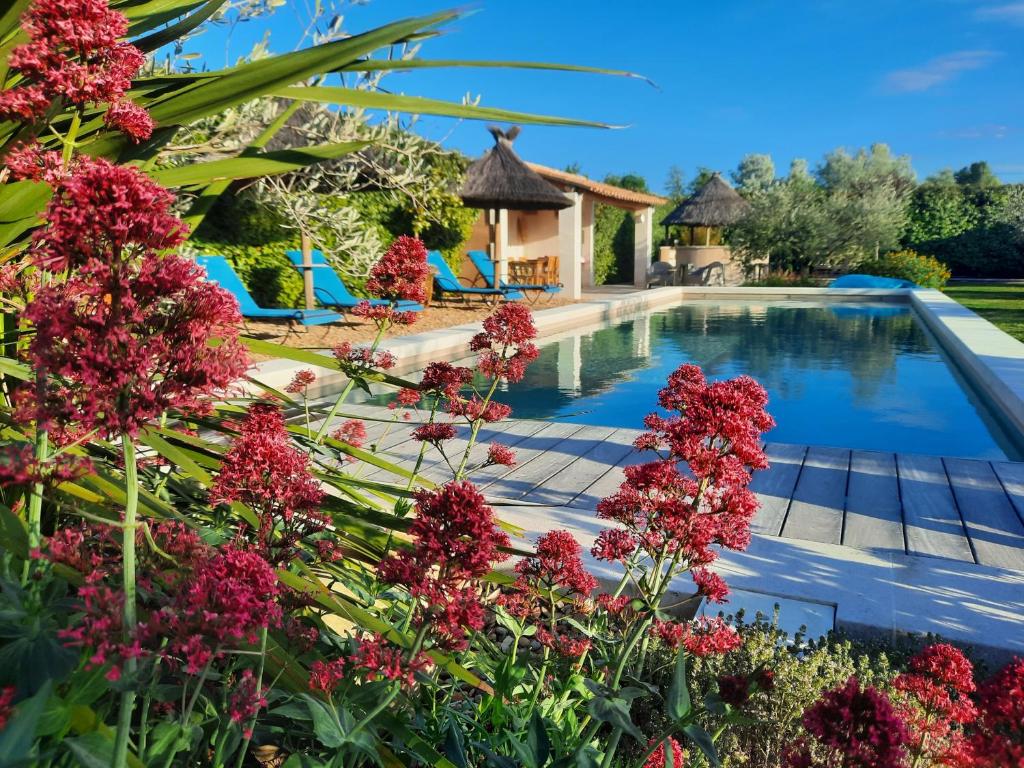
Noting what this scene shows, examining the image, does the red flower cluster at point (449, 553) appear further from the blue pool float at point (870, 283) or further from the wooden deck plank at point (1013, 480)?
the blue pool float at point (870, 283)

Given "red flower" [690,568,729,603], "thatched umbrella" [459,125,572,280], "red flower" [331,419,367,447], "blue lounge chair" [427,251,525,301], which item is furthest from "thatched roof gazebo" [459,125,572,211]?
"red flower" [690,568,729,603]

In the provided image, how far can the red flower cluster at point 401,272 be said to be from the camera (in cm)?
174

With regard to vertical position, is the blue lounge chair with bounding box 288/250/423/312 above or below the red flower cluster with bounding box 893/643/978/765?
above

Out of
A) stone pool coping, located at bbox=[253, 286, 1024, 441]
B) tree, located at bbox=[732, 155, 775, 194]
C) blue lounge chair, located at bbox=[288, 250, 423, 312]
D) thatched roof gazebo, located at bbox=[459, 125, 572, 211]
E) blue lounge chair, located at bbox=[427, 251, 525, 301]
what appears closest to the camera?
stone pool coping, located at bbox=[253, 286, 1024, 441]

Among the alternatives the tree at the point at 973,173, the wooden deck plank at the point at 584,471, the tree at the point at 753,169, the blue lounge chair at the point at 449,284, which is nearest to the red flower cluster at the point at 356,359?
A: the wooden deck plank at the point at 584,471

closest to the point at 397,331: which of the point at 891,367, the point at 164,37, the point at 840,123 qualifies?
the point at 891,367

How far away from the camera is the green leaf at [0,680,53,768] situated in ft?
1.72

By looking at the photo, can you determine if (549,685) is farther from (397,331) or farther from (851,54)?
(851,54)

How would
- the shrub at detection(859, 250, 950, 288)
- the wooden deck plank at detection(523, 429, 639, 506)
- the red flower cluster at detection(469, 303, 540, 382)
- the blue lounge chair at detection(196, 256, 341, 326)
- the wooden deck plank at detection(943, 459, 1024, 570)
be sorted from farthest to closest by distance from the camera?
the shrub at detection(859, 250, 950, 288) < the blue lounge chair at detection(196, 256, 341, 326) < the wooden deck plank at detection(523, 429, 639, 506) < the wooden deck plank at detection(943, 459, 1024, 570) < the red flower cluster at detection(469, 303, 540, 382)

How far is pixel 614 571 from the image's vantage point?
2680 millimetres

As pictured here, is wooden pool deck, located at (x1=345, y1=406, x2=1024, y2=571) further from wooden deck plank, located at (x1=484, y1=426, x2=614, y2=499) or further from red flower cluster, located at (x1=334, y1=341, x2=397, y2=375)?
red flower cluster, located at (x1=334, y1=341, x2=397, y2=375)

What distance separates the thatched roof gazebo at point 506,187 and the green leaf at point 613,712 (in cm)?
1450

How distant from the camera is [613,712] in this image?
103cm

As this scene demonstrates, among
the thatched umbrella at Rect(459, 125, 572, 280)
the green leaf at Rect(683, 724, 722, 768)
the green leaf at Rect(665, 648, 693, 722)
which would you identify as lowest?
the green leaf at Rect(683, 724, 722, 768)
